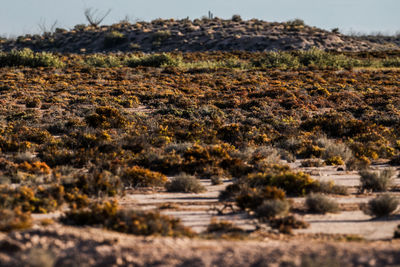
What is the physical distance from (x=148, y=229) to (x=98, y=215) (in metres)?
0.85

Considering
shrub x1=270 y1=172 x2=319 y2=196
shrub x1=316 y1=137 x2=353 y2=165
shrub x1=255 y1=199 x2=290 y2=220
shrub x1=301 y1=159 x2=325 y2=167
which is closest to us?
shrub x1=255 y1=199 x2=290 y2=220

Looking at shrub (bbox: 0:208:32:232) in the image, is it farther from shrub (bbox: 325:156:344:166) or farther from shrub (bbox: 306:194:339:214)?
shrub (bbox: 325:156:344:166)

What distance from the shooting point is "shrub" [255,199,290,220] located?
5652 millimetres

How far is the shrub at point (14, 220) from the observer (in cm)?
473

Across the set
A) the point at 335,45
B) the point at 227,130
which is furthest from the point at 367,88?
the point at 335,45

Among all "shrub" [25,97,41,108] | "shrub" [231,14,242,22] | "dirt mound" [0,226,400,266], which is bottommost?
"dirt mound" [0,226,400,266]

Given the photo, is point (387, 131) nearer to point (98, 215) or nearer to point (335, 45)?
point (98, 215)

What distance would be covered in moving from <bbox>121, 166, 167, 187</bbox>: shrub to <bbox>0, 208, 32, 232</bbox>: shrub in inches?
91.1

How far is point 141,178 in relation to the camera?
745cm

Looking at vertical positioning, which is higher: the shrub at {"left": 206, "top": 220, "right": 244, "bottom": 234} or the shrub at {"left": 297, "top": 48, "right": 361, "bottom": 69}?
the shrub at {"left": 297, "top": 48, "right": 361, "bottom": 69}

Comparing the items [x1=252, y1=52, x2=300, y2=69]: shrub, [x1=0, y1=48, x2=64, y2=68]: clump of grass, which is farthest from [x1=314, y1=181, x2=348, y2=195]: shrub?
[x1=0, y1=48, x2=64, y2=68]: clump of grass

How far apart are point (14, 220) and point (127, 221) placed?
4.92 ft

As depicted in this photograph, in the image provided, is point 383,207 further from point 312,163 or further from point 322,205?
point 312,163

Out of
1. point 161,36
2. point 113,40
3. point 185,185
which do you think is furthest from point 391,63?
point 113,40
